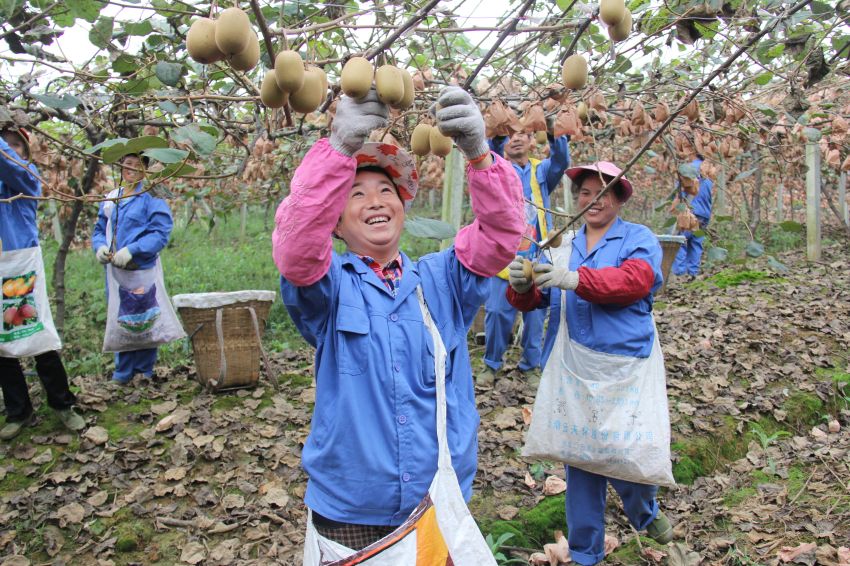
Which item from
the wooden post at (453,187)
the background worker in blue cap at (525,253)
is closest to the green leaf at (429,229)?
the background worker in blue cap at (525,253)

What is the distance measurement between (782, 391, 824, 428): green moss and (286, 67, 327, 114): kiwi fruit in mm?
3848

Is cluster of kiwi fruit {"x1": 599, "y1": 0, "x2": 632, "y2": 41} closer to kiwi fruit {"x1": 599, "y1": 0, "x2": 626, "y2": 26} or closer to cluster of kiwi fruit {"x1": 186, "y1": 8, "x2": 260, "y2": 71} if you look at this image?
kiwi fruit {"x1": 599, "y1": 0, "x2": 626, "y2": 26}

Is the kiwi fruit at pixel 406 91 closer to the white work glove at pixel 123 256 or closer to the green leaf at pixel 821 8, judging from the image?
the green leaf at pixel 821 8

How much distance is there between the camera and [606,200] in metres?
2.35

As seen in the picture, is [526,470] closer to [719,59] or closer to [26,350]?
[719,59]

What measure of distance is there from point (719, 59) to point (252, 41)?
2223 millimetres

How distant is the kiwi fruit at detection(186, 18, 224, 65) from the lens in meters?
1.06

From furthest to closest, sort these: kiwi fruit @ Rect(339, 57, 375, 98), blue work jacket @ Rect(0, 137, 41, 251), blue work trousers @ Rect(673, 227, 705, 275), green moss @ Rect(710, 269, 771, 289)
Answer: blue work trousers @ Rect(673, 227, 705, 275)
green moss @ Rect(710, 269, 771, 289)
blue work jacket @ Rect(0, 137, 41, 251)
kiwi fruit @ Rect(339, 57, 375, 98)

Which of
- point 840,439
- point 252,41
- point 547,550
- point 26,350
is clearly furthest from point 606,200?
point 26,350

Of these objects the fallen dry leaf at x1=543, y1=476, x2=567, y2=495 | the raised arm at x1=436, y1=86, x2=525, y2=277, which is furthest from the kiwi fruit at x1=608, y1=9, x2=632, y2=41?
→ the fallen dry leaf at x1=543, y1=476, x2=567, y2=495

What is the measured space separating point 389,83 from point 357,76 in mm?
65

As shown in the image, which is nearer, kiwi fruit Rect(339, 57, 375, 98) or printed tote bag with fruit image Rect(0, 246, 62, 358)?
kiwi fruit Rect(339, 57, 375, 98)

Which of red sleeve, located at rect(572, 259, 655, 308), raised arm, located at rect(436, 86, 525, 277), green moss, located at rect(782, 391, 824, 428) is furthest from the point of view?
green moss, located at rect(782, 391, 824, 428)

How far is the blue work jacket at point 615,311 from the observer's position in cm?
224
